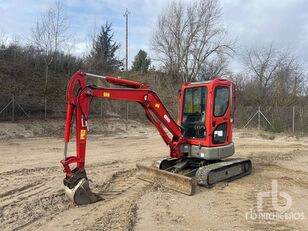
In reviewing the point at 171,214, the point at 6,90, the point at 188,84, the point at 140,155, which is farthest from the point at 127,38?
the point at 171,214

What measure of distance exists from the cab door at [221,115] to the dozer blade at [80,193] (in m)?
3.31

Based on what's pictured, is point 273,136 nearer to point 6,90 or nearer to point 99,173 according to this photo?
point 99,173

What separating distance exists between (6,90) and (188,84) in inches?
670

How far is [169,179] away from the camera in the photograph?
25.3 ft

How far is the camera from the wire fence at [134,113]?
20.8 metres

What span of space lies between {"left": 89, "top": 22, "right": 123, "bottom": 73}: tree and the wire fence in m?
7.35

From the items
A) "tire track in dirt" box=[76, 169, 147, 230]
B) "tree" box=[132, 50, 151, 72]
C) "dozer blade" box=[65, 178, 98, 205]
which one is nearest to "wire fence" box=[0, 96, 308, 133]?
"tire track in dirt" box=[76, 169, 147, 230]

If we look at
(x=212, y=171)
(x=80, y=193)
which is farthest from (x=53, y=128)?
(x=80, y=193)

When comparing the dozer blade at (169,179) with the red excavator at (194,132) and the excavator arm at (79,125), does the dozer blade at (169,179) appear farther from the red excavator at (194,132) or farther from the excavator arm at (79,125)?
the excavator arm at (79,125)

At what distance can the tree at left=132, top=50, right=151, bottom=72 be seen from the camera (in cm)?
4444

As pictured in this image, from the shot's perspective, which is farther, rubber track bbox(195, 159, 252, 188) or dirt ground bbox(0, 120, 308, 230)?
rubber track bbox(195, 159, 252, 188)

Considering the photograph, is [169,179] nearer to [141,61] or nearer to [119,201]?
[119,201]

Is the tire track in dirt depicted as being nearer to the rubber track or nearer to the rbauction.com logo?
the rubber track

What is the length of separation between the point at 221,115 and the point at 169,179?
2052mm
